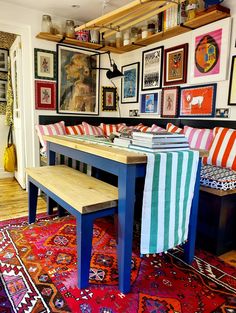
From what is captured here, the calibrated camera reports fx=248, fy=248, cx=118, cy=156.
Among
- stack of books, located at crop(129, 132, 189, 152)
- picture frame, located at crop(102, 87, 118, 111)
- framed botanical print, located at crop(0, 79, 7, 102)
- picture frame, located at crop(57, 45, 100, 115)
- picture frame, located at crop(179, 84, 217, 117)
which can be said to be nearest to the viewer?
stack of books, located at crop(129, 132, 189, 152)

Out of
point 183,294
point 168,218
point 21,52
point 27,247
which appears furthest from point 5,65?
point 183,294

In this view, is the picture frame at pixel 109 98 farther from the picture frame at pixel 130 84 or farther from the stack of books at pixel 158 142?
the stack of books at pixel 158 142

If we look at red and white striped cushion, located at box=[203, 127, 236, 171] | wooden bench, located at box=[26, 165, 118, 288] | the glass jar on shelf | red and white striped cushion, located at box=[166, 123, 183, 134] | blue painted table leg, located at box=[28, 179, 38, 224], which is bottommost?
blue painted table leg, located at box=[28, 179, 38, 224]

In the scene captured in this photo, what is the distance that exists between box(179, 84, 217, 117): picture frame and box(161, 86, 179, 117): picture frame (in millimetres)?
70

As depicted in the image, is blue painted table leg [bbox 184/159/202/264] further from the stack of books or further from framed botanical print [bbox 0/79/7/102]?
framed botanical print [bbox 0/79/7/102]

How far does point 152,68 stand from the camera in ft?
11.0

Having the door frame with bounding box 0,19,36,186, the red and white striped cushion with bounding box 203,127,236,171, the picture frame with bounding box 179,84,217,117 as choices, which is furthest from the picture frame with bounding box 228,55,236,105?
the door frame with bounding box 0,19,36,186

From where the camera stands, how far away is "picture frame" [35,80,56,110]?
3.25 m

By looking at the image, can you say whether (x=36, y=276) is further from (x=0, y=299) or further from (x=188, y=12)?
(x=188, y=12)

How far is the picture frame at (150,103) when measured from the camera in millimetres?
3334

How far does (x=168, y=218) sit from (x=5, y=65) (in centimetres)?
381

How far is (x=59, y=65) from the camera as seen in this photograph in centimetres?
338

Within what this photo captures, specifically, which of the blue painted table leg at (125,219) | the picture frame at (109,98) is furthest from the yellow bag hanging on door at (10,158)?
the blue painted table leg at (125,219)

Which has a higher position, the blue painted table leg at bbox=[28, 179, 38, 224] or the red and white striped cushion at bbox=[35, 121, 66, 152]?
the red and white striped cushion at bbox=[35, 121, 66, 152]
